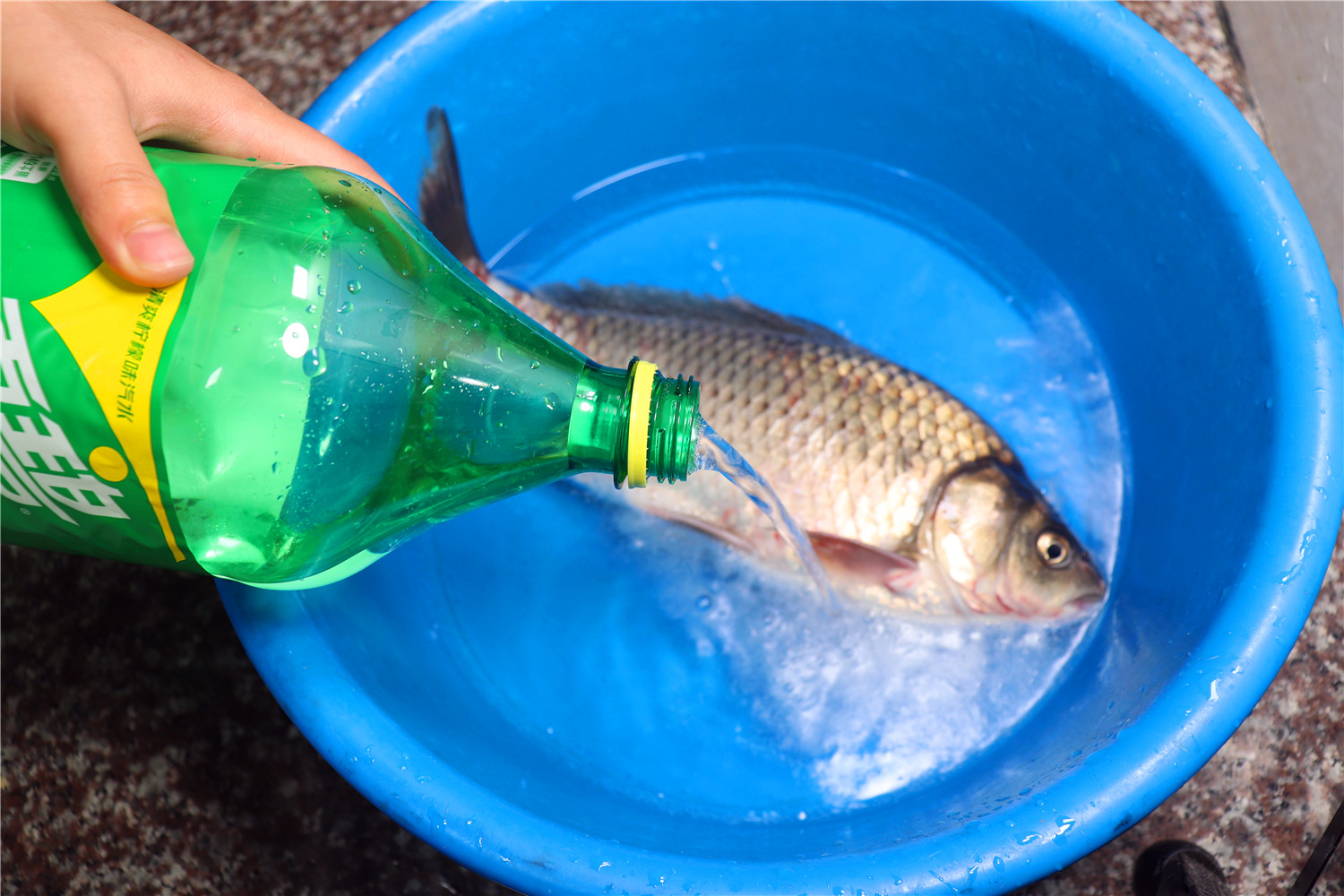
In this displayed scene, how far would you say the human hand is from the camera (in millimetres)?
560

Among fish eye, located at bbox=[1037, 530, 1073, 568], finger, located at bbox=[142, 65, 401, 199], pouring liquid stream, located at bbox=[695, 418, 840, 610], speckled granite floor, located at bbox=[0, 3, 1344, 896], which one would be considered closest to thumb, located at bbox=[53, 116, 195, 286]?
finger, located at bbox=[142, 65, 401, 199]

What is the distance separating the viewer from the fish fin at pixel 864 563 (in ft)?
3.48

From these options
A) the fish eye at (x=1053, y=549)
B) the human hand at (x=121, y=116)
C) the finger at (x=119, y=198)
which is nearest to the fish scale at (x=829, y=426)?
the fish eye at (x=1053, y=549)

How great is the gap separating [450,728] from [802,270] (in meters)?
0.90

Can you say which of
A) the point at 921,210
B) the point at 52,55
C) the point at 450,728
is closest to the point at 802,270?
the point at 921,210

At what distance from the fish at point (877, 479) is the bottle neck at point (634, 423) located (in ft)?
1.27

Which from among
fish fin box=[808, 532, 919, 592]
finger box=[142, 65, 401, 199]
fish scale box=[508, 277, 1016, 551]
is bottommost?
fish fin box=[808, 532, 919, 592]

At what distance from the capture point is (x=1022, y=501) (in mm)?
1055

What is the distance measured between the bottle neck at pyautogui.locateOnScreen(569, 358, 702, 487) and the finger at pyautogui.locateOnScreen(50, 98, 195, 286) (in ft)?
0.98

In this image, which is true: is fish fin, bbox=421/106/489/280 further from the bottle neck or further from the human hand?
the bottle neck

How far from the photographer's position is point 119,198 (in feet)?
1.87

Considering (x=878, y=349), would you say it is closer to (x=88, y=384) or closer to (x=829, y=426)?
(x=829, y=426)

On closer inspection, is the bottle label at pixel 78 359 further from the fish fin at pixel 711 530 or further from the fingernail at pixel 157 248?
the fish fin at pixel 711 530

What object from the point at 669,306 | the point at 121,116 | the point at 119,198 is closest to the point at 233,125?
the point at 121,116
